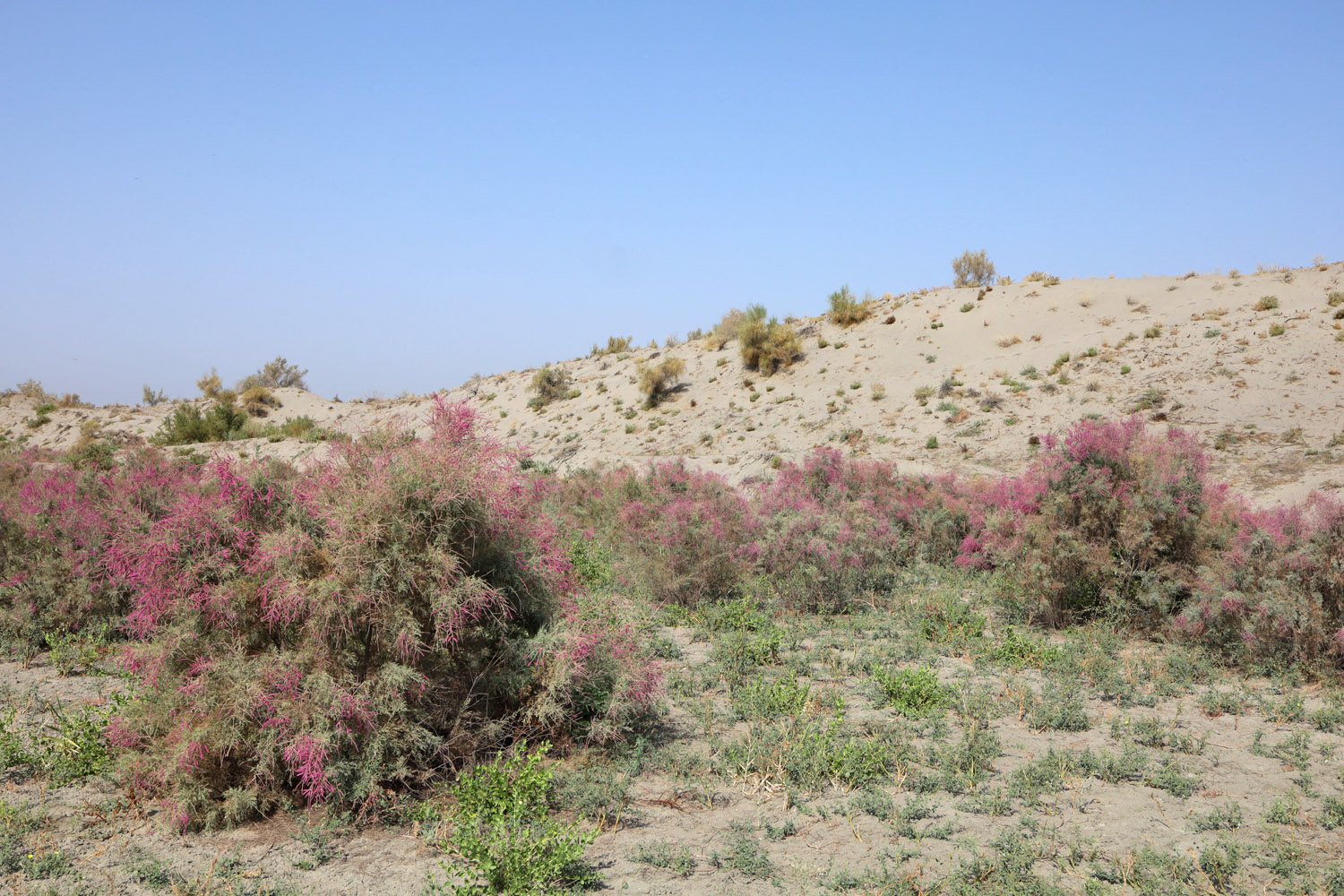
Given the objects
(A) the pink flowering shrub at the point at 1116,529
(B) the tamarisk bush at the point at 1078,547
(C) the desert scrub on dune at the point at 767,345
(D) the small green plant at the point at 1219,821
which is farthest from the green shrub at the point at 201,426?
(D) the small green plant at the point at 1219,821

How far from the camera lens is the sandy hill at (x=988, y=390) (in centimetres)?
1986

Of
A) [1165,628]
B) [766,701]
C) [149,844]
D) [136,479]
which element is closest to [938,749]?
[766,701]

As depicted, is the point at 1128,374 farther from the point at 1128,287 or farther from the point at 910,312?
the point at 910,312

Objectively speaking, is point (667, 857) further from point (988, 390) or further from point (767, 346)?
point (767, 346)

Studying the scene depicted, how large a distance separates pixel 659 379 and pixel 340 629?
27113mm

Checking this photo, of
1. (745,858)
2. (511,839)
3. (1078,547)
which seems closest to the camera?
(511,839)

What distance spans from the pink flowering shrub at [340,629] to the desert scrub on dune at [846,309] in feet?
96.7

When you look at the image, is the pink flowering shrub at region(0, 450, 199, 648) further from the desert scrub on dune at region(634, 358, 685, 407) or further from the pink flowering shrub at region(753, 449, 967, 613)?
the desert scrub on dune at region(634, 358, 685, 407)

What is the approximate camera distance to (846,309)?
33469 mm

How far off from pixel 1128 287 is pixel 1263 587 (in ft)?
84.6

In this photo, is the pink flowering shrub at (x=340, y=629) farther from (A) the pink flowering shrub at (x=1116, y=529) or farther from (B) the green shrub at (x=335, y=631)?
(A) the pink flowering shrub at (x=1116, y=529)

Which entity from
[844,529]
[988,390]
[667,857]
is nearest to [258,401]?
[988,390]

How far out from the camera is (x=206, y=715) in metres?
4.72

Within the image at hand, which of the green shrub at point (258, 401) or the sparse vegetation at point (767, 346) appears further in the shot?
the green shrub at point (258, 401)
